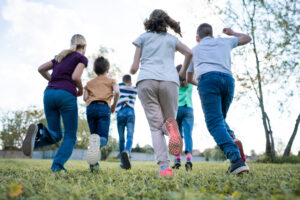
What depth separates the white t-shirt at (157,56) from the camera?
10.4ft

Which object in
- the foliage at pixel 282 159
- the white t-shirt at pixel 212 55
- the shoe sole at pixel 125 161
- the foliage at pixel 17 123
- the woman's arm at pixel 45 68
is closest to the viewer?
the white t-shirt at pixel 212 55

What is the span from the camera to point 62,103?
376 cm

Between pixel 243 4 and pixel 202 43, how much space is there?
11.7 metres

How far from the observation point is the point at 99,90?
14.7 ft

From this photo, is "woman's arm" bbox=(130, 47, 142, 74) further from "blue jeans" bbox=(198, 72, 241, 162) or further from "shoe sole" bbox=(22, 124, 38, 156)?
"shoe sole" bbox=(22, 124, 38, 156)

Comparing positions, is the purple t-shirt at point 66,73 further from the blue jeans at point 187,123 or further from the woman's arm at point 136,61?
the blue jeans at point 187,123

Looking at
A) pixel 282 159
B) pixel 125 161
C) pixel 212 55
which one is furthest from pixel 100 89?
pixel 282 159

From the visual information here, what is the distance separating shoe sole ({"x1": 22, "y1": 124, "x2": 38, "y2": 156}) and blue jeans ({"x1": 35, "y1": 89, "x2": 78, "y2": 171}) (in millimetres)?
147

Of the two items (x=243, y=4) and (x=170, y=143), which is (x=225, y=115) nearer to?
(x=170, y=143)

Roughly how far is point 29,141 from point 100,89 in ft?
5.23

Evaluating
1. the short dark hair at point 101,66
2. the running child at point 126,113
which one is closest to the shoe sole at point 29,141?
the short dark hair at point 101,66

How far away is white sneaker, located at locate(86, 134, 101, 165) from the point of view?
350 cm

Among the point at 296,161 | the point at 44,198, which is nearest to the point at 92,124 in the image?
the point at 44,198

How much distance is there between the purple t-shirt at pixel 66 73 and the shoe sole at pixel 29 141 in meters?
0.76
